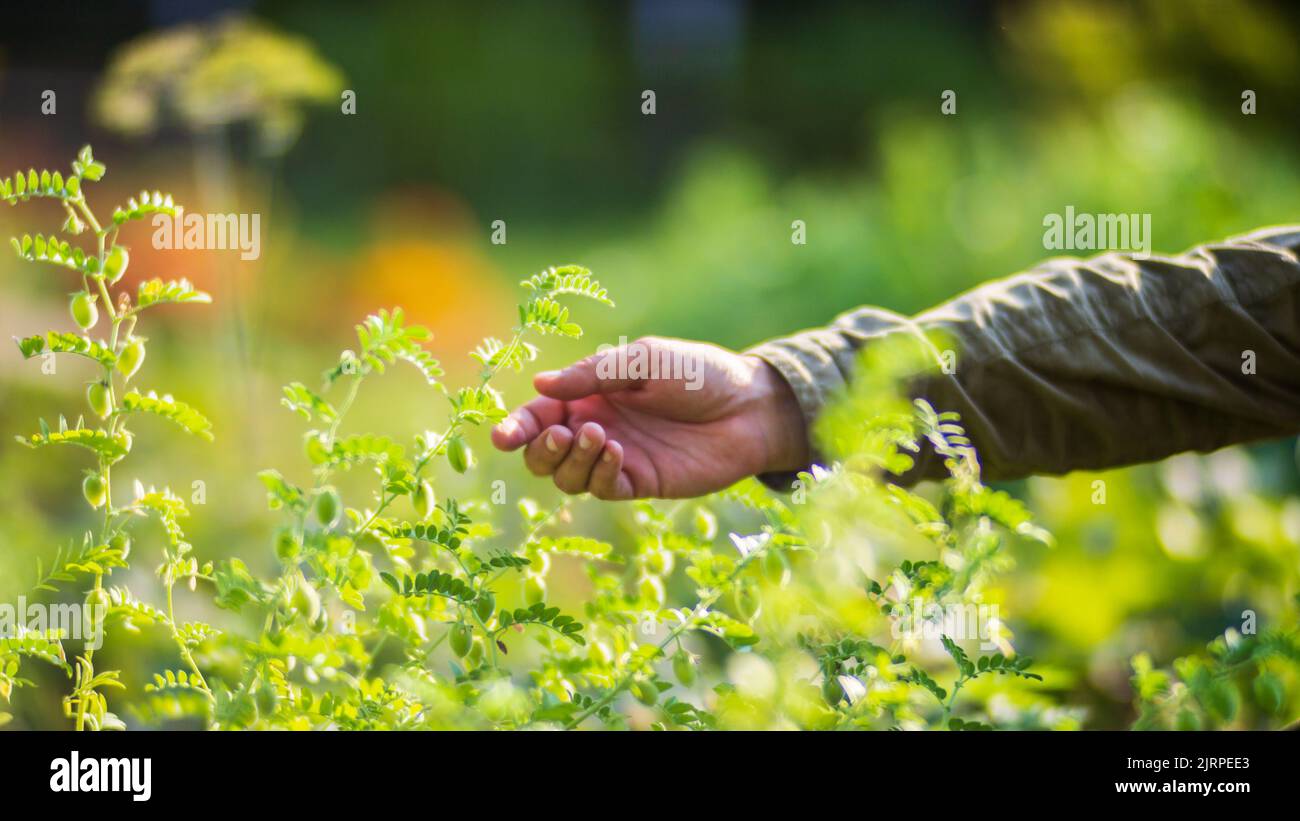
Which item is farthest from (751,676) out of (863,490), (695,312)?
(695,312)

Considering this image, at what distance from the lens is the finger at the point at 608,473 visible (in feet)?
3.92

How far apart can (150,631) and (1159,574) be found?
1688 millimetres

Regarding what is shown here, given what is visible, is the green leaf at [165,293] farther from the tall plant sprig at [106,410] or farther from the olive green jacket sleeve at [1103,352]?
the olive green jacket sleeve at [1103,352]

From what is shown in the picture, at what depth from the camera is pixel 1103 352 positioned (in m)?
1.33

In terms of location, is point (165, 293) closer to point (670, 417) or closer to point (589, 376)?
point (589, 376)

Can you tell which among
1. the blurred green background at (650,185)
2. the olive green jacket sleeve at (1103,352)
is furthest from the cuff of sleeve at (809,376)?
the blurred green background at (650,185)

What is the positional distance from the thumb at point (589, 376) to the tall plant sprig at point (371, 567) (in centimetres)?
24

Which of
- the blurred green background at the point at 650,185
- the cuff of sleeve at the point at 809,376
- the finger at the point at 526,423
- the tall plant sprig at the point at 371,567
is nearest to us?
the tall plant sprig at the point at 371,567

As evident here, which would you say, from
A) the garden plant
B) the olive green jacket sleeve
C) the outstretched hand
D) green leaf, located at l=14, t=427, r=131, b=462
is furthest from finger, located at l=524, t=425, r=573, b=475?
green leaf, located at l=14, t=427, r=131, b=462

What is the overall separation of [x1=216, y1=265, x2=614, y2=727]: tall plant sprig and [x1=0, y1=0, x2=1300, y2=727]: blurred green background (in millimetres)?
544

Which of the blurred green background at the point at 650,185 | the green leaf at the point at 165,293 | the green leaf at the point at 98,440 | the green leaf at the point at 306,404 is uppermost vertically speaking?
the blurred green background at the point at 650,185

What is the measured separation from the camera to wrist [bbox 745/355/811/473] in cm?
136

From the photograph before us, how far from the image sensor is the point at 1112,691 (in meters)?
1.91
